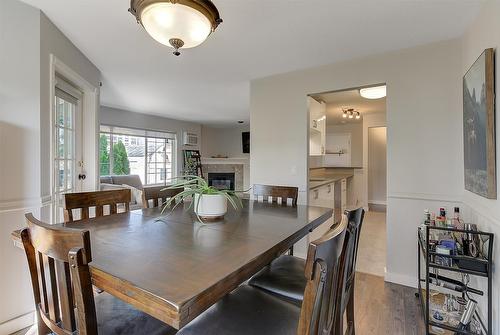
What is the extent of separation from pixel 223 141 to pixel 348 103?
4.81 meters

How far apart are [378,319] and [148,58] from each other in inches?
127

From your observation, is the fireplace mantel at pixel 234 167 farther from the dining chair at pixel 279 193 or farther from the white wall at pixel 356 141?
the dining chair at pixel 279 193

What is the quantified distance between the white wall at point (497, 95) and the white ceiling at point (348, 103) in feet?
5.33

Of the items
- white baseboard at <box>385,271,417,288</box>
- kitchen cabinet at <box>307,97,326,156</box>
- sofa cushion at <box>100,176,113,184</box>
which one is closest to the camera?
white baseboard at <box>385,271,417,288</box>

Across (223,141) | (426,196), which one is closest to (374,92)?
(426,196)

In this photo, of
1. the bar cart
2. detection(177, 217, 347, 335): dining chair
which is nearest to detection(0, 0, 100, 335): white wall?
detection(177, 217, 347, 335): dining chair

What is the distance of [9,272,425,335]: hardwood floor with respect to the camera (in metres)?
1.75

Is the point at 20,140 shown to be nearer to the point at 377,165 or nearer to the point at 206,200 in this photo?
the point at 206,200

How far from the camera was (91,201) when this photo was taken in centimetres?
165

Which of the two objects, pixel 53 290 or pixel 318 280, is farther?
pixel 53 290

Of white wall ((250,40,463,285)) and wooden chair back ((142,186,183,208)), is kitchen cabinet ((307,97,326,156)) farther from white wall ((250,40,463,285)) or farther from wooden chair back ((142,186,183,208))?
wooden chair back ((142,186,183,208))

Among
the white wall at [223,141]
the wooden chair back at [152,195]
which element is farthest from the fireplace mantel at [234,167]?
the wooden chair back at [152,195]

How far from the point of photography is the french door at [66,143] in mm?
2445

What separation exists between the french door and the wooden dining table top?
1.40 metres
